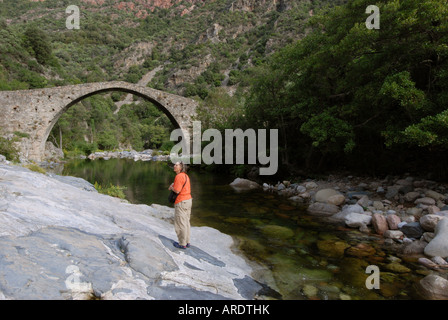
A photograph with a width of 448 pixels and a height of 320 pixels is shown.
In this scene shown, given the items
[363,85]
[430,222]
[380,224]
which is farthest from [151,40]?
[430,222]

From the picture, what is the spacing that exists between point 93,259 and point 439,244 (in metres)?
4.79

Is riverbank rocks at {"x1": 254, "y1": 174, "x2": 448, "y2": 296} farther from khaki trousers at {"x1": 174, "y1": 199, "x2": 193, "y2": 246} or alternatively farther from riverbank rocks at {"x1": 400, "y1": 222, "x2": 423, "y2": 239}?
khaki trousers at {"x1": 174, "y1": 199, "x2": 193, "y2": 246}

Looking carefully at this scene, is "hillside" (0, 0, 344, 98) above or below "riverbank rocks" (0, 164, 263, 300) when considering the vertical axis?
above

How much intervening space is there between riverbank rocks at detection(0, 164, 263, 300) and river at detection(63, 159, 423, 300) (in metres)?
0.56

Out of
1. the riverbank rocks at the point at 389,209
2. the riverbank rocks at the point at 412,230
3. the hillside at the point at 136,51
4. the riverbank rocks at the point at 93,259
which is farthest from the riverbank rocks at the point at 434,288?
the hillside at the point at 136,51

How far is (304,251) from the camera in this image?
4.73 metres

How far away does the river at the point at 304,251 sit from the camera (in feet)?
11.3

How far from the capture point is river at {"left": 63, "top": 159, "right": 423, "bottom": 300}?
11.3ft

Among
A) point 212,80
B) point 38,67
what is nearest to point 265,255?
point 38,67

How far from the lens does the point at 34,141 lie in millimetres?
18641

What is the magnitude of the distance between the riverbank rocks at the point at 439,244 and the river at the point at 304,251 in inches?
14.9

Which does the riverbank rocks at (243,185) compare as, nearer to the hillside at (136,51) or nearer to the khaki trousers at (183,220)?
the hillside at (136,51)

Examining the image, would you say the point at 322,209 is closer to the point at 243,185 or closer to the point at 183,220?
the point at 243,185

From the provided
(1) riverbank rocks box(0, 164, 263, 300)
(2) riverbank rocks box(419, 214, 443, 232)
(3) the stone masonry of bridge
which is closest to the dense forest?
(2) riverbank rocks box(419, 214, 443, 232)
